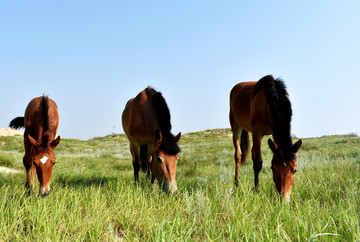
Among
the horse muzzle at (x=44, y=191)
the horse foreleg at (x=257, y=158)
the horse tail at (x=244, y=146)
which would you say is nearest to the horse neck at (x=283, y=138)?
the horse foreleg at (x=257, y=158)

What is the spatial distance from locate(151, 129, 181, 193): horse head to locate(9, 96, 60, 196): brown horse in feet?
6.10

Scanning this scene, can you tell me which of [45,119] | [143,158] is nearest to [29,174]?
[45,119]

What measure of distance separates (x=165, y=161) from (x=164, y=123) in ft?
3.25

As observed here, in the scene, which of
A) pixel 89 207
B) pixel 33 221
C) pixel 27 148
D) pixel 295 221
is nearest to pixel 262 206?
pixel 295 221

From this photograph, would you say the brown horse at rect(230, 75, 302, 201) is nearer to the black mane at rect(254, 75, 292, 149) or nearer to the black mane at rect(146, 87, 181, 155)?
the black mane at rect(254, 75, 292, 149)

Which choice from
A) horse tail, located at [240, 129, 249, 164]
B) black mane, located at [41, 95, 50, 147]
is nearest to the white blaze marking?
black mane, located at [41, 95, 50, 147]

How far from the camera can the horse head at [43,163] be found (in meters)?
4.26

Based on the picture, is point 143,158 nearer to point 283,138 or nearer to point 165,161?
point 165,161

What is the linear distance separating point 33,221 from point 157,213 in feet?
5.03

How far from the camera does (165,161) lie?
4.53m

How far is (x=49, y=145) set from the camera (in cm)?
462

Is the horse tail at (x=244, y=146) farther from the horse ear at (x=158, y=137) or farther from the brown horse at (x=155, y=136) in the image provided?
the horse ear at (x=158, y=137)

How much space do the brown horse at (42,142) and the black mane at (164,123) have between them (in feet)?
6.59

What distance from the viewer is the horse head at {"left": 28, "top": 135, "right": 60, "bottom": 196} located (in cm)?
426
